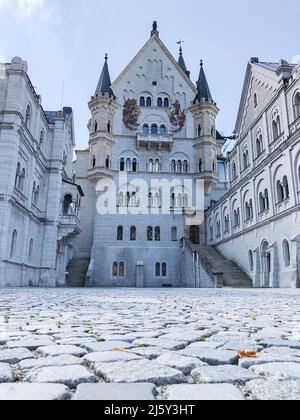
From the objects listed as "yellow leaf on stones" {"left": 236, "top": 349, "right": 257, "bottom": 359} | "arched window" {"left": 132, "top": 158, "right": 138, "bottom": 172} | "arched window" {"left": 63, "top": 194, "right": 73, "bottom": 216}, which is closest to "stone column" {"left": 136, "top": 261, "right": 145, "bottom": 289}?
"arched window" {"left": 63, "top": 194, "right": 73, "bottom": 216}

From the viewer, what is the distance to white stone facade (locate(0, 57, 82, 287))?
66.8 ft

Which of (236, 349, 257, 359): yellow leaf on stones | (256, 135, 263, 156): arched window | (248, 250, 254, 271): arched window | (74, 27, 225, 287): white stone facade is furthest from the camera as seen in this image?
(74, 27, 225, 287): white stone facade

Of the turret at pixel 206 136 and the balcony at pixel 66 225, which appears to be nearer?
the balcony at pixel 66 225

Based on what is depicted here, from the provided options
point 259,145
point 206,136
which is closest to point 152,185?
point 206,136

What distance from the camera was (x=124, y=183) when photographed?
36.6 meters

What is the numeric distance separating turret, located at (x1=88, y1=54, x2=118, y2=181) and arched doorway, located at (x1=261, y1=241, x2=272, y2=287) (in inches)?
714

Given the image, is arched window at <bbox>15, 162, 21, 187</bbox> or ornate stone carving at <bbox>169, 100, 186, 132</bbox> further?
ornate stone carving at <bbox>169, 100, 186, 132</bbox>

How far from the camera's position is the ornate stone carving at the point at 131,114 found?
126ft

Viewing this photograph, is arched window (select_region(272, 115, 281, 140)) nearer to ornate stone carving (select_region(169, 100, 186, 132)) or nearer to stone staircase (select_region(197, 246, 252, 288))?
stone staircase (select_region(197, 246, 252, 288))

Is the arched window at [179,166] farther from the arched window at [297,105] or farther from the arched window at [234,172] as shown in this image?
the arched window at [297,105]

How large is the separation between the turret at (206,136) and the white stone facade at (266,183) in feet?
15.0

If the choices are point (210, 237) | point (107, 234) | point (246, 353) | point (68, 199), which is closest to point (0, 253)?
point (68, 199)

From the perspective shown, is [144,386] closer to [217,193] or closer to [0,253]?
[0,253]

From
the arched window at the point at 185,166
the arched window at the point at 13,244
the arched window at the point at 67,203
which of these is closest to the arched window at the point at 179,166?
the arched window at the point at 185,166
